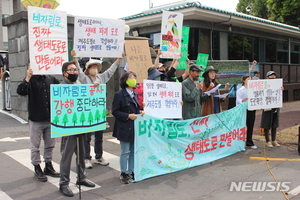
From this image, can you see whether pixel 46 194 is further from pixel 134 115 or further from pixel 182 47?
pixel 182 47

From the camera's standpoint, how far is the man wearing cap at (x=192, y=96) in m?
6.26

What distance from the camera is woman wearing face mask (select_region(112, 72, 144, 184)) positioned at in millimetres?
5070

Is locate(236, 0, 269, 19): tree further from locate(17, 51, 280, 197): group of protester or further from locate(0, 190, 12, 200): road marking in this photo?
locate(0, 190, 12, 200): road marking

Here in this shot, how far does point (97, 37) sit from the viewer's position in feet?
18.7

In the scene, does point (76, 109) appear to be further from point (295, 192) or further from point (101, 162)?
point (295, 192)

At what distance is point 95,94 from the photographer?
4754mm

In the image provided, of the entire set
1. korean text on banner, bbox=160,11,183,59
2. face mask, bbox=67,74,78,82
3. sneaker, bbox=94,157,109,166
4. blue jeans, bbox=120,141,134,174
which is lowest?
sneaker, bbox=94,157,109,166

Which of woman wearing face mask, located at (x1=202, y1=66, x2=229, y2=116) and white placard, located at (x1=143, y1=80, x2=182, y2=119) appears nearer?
white placard, located at (x1=143, y1=80, x2=182, y2=119)

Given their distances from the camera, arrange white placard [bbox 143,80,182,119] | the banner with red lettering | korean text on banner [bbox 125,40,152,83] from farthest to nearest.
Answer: korean text on banner [bbox 125,40,152,83]
white placard [bbox 143,80,182,119]
the banner with red lettering

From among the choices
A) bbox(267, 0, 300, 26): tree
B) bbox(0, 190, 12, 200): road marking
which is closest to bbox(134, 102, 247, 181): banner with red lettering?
bbox(0, 190, 12, 200): road marking

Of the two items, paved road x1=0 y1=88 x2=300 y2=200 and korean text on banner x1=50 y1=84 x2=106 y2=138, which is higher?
korean text on banner x1=50 y1=84 x2=106 y2=138

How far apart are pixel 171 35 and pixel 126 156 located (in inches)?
116

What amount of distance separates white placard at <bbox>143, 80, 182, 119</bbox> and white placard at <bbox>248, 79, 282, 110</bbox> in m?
2.11

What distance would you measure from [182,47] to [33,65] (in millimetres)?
3890
